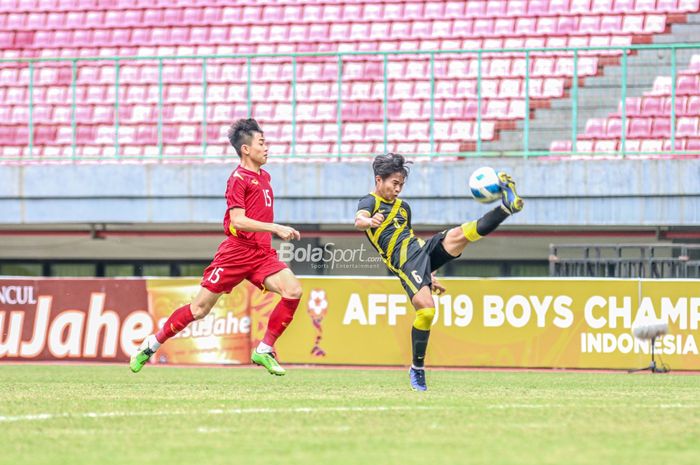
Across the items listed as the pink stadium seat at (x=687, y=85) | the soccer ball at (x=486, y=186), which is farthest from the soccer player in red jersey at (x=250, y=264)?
the pink stadium seat at (x=687, y=85)

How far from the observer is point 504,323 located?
15.6 meters

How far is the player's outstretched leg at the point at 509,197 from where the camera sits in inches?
360

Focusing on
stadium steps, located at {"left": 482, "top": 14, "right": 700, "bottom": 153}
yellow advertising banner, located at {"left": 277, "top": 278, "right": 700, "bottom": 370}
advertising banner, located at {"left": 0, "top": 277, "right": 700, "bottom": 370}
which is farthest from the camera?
stadium steps, located at {"left": 482, "top": 14, "right": 700, "bottom": 153}

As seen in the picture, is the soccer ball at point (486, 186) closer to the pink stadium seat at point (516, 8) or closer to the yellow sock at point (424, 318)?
the yellow sock at point (424, 318)

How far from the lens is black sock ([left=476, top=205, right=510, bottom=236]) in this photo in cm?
923

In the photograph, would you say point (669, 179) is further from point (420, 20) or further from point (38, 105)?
point (38, 105)

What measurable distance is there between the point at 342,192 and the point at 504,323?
11.1ft

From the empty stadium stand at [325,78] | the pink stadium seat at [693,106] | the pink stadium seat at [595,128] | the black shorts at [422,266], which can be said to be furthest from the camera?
the empty stadium stand at [325,78]

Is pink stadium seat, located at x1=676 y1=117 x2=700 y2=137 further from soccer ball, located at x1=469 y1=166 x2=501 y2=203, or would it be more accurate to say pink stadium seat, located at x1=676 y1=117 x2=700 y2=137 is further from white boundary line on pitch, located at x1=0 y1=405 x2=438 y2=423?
white boundary line on pitch, located at x1=0 y1=405 x2=438 y2=423

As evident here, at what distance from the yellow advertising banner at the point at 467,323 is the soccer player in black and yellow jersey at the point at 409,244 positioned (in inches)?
222

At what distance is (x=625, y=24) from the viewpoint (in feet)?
63.8

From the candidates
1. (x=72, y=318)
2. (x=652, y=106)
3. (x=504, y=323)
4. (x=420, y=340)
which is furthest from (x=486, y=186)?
(x=652, y=106)

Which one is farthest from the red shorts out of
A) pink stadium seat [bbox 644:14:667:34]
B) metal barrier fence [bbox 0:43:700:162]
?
pink stadium seat [bbox 644:14:667:34]

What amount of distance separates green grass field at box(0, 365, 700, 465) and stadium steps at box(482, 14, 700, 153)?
8.33m
